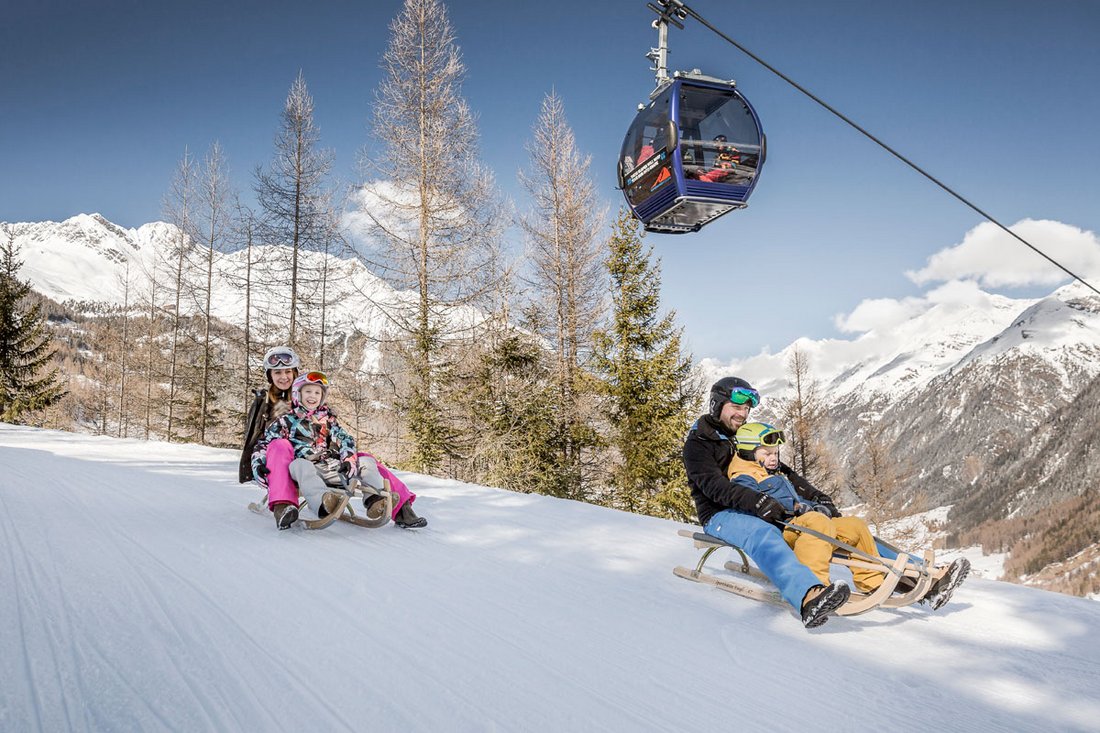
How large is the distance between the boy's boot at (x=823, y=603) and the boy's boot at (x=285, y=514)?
3762 mm

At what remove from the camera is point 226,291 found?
784 inches

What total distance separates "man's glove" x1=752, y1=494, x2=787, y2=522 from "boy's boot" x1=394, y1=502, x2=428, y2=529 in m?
2.84

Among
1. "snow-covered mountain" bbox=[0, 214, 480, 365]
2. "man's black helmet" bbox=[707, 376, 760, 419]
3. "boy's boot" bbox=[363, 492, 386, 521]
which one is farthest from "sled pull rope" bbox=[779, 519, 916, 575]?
"snow-covered mountain" bbox=[0, 214, 480, 365]

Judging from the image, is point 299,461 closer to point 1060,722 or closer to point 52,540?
point 52,540

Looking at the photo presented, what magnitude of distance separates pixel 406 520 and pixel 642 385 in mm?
10537

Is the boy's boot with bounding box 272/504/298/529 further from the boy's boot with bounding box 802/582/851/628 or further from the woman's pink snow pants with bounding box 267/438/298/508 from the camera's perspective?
the boy's boot with bounding box 802/582/851/628

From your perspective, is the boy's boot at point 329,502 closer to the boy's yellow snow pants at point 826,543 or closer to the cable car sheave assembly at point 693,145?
the boy's yellow snow pants at point 826,543

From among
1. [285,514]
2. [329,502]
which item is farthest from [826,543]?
[285,514]

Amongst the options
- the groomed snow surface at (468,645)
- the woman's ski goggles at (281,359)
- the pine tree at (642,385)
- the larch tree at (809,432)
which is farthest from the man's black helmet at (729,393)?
the larch tree at (809,432)

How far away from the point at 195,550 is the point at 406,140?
41.5 feet

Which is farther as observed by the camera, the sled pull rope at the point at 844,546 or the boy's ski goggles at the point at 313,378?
the boy's ski goggles at the point at 313,378

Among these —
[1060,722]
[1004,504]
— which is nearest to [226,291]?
[1060,722]

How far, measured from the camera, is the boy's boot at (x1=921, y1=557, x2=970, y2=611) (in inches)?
130

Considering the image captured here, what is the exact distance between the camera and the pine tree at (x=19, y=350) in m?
26.2
